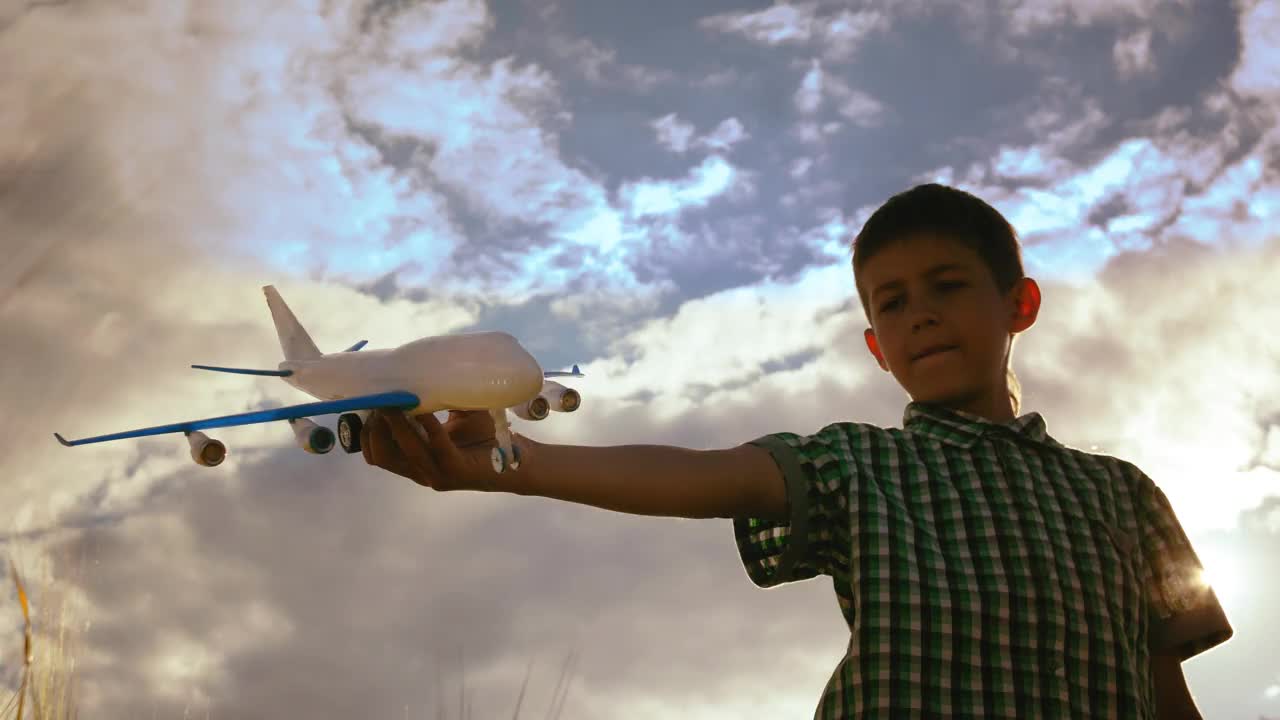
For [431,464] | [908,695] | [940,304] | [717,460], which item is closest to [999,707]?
[908,695]

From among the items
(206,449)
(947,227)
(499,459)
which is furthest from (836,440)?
(206,449)

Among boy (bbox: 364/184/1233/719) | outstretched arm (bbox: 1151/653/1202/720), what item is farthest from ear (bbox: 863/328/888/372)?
outstretched arm (bbox: 1151/653/1202/720)

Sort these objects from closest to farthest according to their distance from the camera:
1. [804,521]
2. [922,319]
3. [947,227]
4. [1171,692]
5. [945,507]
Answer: [804,521], [945,507], [922,319], [947,227], [1171,692]

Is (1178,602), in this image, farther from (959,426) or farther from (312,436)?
(312,436)

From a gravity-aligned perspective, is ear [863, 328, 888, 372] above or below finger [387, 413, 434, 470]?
above

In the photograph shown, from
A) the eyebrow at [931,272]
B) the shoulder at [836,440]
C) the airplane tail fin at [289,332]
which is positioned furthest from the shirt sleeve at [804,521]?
the airplane tail fin at [289,332]

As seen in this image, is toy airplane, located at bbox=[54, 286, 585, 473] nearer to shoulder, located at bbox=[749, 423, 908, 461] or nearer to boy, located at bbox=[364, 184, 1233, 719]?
boy, located at bbox=[364, 184, 1233, 719]

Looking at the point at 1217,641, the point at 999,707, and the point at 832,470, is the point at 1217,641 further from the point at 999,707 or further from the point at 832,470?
the point at 832,470

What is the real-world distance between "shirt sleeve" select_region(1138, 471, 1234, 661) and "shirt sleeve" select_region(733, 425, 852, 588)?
78.9 inches

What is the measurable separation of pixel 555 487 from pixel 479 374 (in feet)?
2.69

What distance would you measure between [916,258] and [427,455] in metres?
2.69

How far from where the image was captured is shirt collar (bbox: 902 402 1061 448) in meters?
4.69

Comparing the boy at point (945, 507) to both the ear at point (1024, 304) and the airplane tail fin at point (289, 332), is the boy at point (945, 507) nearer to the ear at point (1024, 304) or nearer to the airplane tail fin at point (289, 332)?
the ear at point (1024, 304)

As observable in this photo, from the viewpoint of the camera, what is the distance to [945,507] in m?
4.40
